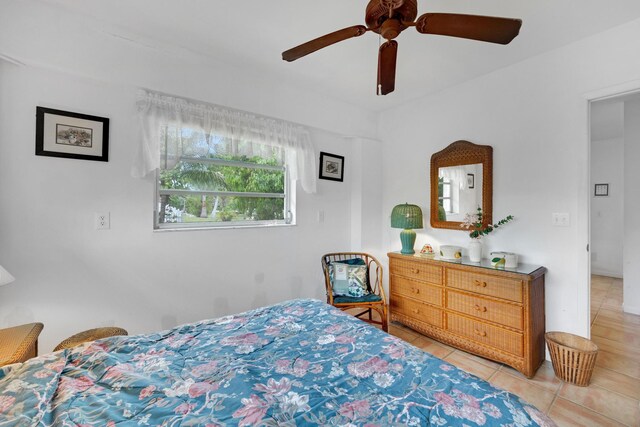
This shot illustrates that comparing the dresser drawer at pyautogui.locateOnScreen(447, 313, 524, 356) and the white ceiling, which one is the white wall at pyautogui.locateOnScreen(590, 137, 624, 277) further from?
the dresser drawer at pyautogui.locateOnScreen(447, 313, 524, 356)

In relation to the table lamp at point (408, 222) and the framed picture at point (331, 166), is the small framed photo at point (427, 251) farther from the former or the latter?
the framed picture at point (331, 166)

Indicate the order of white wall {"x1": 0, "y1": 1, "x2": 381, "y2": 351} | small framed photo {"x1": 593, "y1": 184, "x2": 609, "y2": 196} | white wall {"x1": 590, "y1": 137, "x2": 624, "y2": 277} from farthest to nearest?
small framed photo {"x1": 593, "y1": 184, "x2": 609, "y2": 196}
white wall {"x1": 590, "y1": 137, "x2": 624, "y2": 277}
white wall {"x1": 0, "y1": 1, "x2": 381, "y2": 351}

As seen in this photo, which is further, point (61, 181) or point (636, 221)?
point (636, 221)

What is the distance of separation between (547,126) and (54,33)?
3.54m

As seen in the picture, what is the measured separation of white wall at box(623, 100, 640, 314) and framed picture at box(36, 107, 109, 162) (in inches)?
199

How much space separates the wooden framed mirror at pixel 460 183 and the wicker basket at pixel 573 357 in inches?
41.1

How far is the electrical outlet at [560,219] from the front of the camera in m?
2.17

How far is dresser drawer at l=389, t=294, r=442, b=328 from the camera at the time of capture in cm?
258

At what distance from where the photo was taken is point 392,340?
1.31m

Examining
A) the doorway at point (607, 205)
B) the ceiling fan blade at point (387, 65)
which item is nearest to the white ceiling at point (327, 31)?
the ceiling fan blade at point (387, 65)

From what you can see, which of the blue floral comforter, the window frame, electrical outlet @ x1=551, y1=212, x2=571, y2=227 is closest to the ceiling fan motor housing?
the blue floral comforter

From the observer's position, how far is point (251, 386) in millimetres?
971

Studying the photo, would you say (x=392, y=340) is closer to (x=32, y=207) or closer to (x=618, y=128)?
(x=32, y=207)

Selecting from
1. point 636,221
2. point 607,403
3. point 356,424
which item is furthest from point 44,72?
point 636,221
